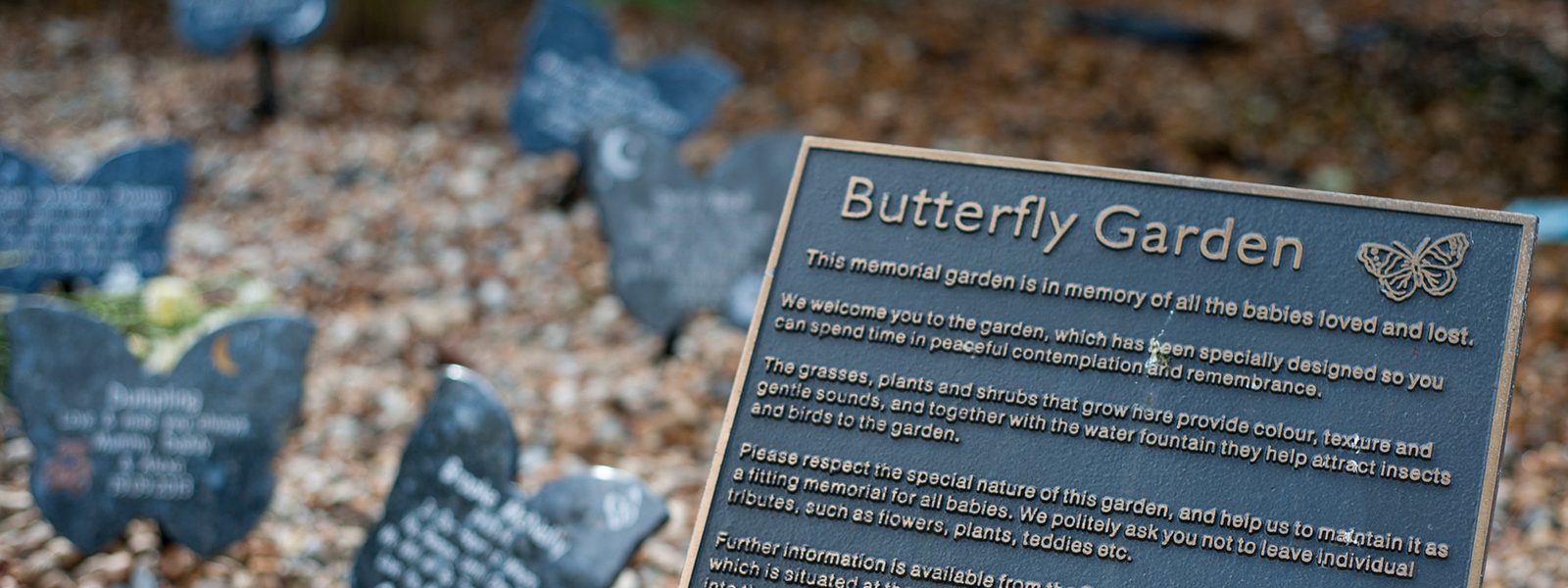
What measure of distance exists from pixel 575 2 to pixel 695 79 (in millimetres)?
661

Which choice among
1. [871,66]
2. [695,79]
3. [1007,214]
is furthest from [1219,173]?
[1007,214]

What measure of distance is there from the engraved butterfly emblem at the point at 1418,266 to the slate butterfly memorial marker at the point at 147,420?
8.13 ft

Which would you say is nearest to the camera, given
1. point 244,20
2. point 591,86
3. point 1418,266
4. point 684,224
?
point 1418,266

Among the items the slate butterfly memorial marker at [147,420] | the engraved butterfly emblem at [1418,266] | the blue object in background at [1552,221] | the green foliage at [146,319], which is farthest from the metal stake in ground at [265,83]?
the blue object in background at [1552,221]

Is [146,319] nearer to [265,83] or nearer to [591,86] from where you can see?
[591,86]

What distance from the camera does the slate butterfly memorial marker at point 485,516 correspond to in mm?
2574

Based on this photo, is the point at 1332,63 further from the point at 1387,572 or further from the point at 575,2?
the point at 1387,572

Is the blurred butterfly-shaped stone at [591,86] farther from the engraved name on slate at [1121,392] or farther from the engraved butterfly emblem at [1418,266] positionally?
the engraved butterfly emblem at [1418,266]

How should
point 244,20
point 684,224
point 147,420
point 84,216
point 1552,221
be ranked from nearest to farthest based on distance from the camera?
1. point 147,420
2. point 84,216
3. point 1552,221
4. point 684,224
5. point 244,20

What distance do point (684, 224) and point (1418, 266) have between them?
261 cm

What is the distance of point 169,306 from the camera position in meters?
3.79

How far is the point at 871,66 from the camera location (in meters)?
6.82

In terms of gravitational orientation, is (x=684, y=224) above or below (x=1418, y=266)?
above

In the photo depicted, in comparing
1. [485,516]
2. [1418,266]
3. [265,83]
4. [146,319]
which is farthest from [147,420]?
[265,83]
